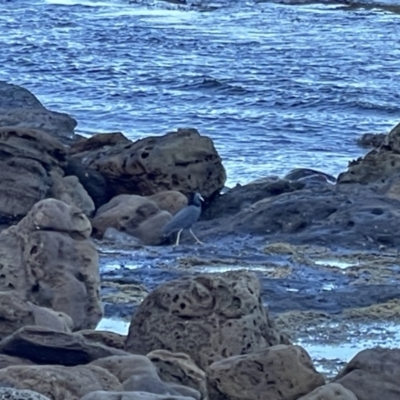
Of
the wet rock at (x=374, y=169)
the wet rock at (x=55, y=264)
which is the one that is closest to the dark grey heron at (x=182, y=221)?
the wet rock at (x=374, y=169)

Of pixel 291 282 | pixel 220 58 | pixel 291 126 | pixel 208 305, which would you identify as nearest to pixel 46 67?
pixel 220 58

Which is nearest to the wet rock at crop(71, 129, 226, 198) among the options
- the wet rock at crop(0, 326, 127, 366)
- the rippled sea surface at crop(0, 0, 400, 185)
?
the rippled sea surface at crop(0, 0, 400, 185)

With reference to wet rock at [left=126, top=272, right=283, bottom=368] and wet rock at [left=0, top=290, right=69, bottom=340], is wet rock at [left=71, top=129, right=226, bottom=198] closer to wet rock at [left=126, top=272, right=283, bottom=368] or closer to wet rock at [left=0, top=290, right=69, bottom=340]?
wet rock at [left=126, top=272, right=283, bottom=368]

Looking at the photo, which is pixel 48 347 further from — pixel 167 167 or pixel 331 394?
pixel 167 167

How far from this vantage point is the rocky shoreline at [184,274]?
619 centimetres

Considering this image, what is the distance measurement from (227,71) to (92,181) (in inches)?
591

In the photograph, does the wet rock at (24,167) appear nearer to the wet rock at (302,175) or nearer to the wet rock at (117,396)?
the wet rock at (302,175)

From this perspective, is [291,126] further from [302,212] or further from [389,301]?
[389,301]

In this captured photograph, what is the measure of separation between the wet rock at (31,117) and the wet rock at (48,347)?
1006 centimetres

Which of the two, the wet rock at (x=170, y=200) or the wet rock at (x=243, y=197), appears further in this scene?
the wet rock at (x=243, y=197)

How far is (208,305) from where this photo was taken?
7168mm

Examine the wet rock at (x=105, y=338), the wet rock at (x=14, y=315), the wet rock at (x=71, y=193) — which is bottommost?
the wet rock at (x=71, y=193)

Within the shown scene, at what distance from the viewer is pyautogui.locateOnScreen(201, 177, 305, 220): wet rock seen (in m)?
13.2

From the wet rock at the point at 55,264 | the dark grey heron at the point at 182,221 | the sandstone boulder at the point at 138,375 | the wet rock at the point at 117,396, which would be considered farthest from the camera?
the dark grey heron at the point at 182,221
